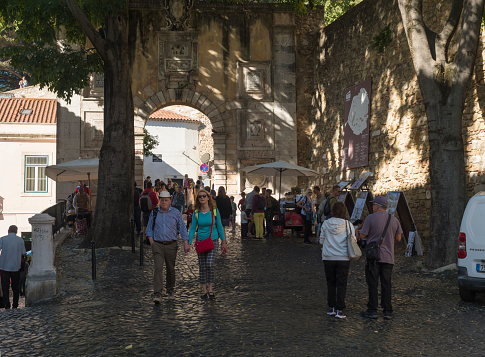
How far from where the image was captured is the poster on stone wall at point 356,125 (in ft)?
62.6

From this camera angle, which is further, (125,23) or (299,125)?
(299,125)

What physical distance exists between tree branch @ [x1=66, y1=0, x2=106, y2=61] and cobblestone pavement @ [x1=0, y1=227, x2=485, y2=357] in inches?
238

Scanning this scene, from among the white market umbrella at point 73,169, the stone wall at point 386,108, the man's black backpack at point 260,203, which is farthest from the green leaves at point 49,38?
the stone wall at point 386,108

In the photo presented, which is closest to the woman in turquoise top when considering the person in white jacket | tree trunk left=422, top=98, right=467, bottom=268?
the person in white jacket

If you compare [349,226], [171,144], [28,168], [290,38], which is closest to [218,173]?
[290,38]

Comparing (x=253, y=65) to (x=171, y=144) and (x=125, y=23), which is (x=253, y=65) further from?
(x=171, y=144)

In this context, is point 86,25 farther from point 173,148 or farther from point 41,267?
point 173,148

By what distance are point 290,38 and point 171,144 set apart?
27.6 meters

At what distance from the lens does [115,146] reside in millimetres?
15516

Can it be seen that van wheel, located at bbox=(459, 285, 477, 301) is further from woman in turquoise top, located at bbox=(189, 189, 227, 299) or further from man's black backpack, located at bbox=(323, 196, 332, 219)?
man's black backpack, located at bbox=(323, 196, 332, 219)

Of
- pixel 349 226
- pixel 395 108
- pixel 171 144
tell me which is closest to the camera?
pixel 349 226

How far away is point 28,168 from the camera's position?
107ft

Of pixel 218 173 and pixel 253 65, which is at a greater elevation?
pixel 253 65

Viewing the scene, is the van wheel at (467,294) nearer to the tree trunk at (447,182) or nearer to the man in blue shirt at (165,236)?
the tree trunk at (447,182)
